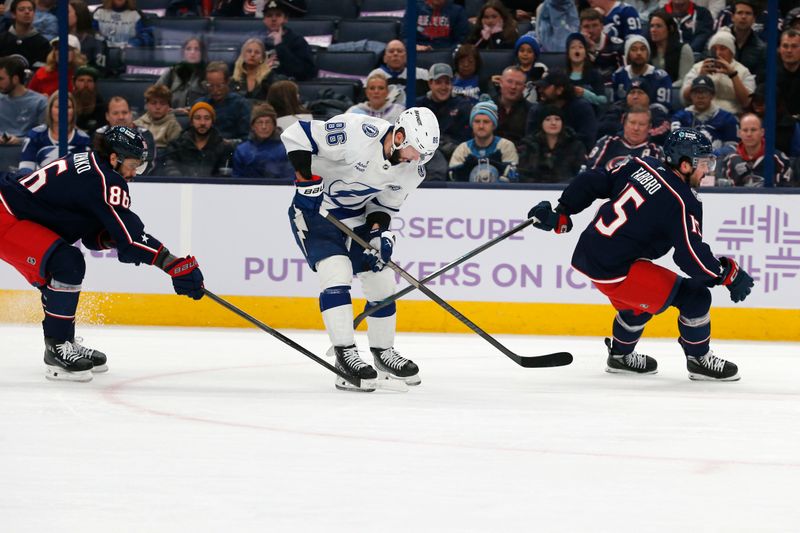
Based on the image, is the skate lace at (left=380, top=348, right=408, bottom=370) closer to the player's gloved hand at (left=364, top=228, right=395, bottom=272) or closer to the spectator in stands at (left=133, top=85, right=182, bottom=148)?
the player's gloved hand at (left=364, top=228, right=395, bottom=272)

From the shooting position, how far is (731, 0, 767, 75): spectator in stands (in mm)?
6777

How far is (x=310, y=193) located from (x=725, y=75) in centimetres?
295

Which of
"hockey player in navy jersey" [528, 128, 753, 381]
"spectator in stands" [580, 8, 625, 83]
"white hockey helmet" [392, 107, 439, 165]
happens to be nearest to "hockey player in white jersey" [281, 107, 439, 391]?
"white hockey helmet" [392, 107, 439, 165]

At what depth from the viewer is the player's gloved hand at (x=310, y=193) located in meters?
4.83

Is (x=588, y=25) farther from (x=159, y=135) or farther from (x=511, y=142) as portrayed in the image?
(x=159, y=135)

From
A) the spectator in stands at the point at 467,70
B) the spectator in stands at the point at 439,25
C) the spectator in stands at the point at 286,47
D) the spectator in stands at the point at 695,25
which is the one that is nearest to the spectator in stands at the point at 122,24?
the spectator in stands at the point at 286,47

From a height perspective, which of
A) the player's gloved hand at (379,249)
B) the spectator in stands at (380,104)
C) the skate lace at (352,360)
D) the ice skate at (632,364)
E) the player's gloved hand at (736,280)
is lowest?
the ice skate at (632,364)

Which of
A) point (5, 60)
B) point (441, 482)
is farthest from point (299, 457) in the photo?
point (5, 60)

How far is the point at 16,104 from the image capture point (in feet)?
24.1

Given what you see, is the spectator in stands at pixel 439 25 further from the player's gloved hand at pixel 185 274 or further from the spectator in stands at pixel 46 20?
the player's gloved hand at pixel 185 274

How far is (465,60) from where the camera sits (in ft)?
23.2

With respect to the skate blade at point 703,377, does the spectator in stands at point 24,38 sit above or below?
above

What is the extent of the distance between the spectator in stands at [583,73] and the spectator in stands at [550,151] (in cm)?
20

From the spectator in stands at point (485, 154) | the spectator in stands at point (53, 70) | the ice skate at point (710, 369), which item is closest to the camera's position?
the ice skate at point (710, 369)
